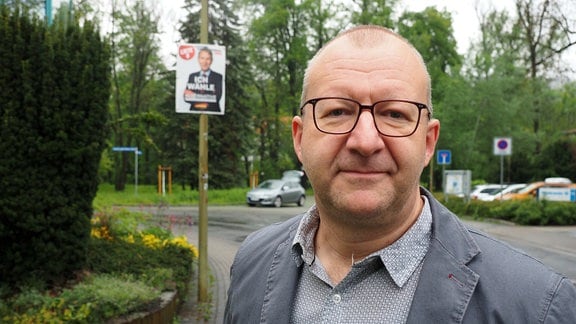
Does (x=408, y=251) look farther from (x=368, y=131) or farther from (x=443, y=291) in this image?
(x=368, y=131)

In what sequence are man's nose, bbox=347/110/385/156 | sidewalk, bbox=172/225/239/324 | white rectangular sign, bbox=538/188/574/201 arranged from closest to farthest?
man's nose, bbox=347/110/385/156 < sidewalk, bbox=172/225/239/324 < white rectangular sign, bbox=538/188/574/201

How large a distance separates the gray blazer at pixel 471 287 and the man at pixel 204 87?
20.3 ft

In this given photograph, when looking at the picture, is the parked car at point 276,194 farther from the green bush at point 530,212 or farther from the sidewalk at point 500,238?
the sidewalk at point 500,238

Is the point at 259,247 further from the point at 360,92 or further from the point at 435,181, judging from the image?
the point at 435,181

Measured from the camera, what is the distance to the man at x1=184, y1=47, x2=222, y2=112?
7.87 m

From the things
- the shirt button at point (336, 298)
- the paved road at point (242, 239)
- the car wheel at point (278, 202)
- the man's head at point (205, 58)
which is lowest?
the car wheel at point (278, 202)

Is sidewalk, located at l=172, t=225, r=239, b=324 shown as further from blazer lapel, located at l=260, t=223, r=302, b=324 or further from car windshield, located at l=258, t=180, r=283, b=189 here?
car windshield, located at l=258, t=180, r=283, b=189

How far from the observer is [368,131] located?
5.53 feet

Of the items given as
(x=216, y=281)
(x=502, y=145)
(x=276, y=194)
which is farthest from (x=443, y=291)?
(x=276, y=194)

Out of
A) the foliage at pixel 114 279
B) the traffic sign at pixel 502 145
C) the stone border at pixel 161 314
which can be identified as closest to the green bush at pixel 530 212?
the traffic sign at pixel 502 145

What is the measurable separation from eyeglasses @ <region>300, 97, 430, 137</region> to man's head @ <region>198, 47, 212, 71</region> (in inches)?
249

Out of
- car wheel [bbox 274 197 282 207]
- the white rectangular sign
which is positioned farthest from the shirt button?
car wheel [bbox 274 197 282 207]

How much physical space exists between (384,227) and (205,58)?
6468 mm

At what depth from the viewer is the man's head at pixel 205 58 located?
7.84m
